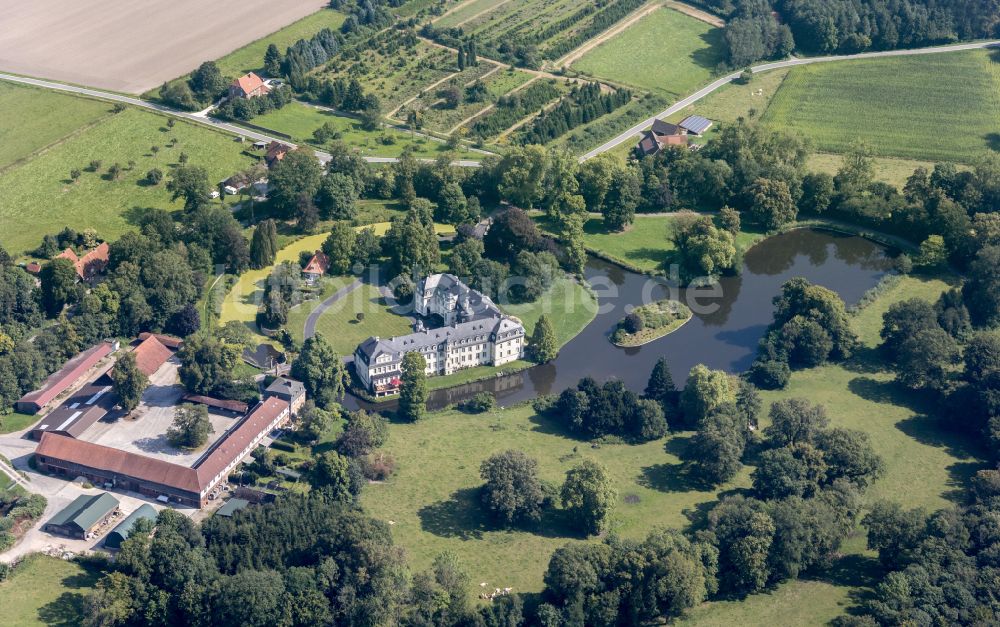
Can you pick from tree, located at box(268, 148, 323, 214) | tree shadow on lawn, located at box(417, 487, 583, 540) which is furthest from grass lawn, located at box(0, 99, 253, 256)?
tree shadow on lawn, located at box(417, 487, 583, 540)

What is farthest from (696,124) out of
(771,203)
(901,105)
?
(901,105)

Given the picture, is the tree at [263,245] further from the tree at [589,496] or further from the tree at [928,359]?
the tree at [928,359]

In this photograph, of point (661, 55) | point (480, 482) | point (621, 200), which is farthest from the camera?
point (661, 55)

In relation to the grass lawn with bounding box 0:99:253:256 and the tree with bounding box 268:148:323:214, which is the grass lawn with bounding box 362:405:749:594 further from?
the grass lawn with bounding box 0:99:253:256

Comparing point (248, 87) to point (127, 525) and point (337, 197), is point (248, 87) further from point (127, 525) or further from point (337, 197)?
point (127, 525)

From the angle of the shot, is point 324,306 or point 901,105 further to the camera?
point 901,105

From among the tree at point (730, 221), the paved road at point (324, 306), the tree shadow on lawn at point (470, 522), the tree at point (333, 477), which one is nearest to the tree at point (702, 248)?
the tree at point (730, 221)
